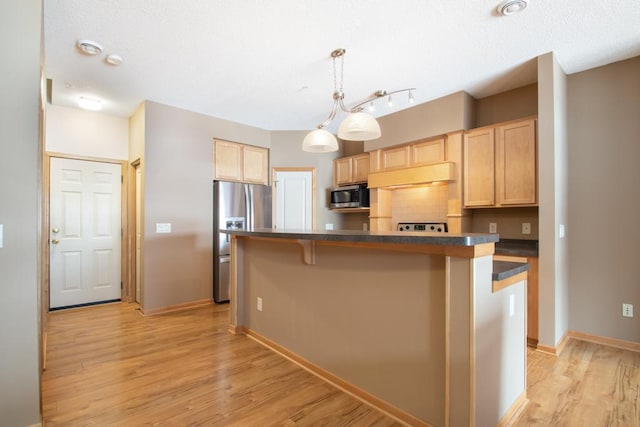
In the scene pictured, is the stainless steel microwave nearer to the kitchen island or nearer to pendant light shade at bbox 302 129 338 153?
pendant light shade at bbox 302 129 338 153

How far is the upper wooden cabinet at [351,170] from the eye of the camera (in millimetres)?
4906

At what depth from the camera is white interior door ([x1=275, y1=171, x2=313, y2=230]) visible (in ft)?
17.0

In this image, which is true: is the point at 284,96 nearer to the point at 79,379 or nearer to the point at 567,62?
the point at 567,62

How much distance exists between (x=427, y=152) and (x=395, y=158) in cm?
50

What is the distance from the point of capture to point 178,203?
4.11 metres

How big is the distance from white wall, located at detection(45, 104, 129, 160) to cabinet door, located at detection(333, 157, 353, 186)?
325 cm

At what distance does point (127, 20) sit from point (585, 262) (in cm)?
458

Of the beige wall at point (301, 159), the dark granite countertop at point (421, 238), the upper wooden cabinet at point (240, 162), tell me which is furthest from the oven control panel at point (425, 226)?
the dark granite countertop at point (421, 238)

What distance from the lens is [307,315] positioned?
2404 millimetres

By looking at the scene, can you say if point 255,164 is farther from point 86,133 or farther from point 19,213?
point 19,213

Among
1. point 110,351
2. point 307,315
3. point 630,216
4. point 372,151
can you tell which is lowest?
point 110,351

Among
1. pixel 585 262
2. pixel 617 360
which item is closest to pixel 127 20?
pixel 585 262

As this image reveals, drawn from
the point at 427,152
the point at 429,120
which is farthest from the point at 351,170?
the point at 429,120

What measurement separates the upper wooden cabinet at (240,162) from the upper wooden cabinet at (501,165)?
3.04 m
